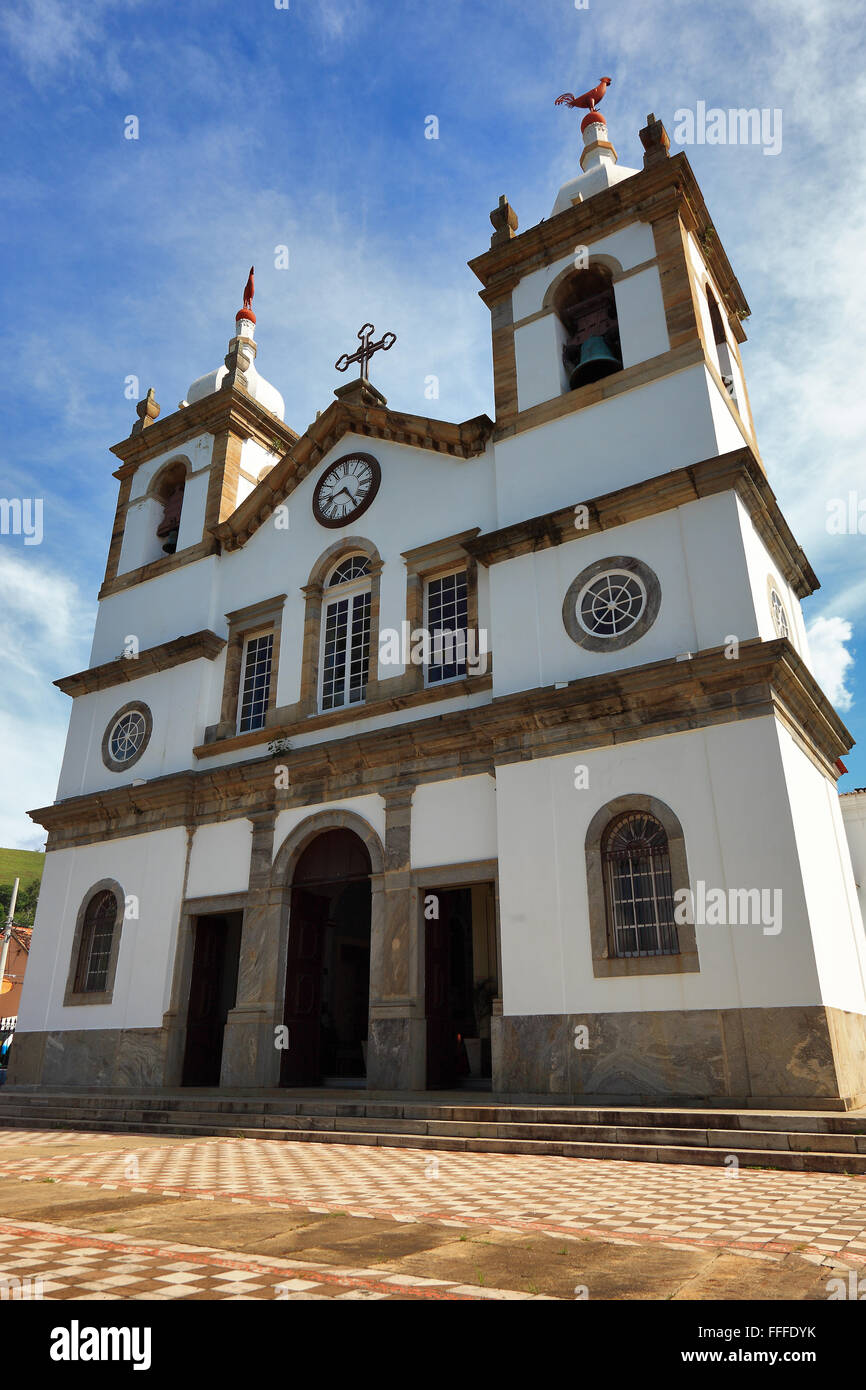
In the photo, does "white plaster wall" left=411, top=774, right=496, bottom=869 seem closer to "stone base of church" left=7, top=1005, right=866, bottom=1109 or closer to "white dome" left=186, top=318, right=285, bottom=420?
"stone base of church" left=7, top=1005, right=866, bottom=1109

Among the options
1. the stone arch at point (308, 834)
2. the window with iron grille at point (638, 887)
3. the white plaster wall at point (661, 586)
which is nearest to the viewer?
the window with iron grille at point (638, 887)

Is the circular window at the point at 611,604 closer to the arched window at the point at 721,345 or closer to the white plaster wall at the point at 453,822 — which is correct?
the white plaster wall at the point at 453,822

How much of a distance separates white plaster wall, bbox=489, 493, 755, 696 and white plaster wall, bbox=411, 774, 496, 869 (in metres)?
1.48

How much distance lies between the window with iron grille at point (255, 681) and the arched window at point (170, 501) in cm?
420

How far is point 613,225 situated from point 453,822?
384 inches

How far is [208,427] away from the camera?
1919cm

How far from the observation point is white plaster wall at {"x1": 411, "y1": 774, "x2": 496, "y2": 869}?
12469mm

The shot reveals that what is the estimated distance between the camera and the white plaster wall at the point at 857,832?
22.4 metres

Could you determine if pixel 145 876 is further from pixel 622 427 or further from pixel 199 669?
pixel 622 427

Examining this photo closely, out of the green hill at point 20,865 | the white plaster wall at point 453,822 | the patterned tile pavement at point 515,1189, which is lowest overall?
the patterned tile pavement at point 515,1189

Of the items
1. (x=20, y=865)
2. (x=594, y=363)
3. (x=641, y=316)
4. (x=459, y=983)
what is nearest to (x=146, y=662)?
(x=459, y=983)

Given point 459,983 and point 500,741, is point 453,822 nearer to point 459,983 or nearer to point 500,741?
point 500,741

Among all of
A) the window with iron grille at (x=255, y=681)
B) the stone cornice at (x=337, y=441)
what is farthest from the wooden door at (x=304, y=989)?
the stone cornice at (x=337, y=441)
